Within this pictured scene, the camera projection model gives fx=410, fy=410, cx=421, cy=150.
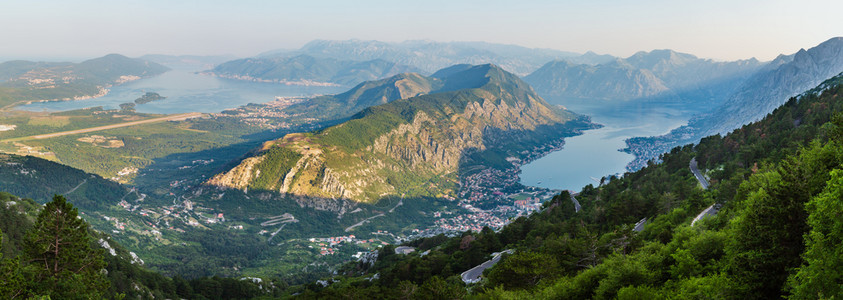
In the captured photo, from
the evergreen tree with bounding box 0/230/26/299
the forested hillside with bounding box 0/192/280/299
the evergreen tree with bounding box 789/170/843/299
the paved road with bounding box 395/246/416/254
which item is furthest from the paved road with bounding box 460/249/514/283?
→ the evergreen tree with bounding box 0/230/26/299

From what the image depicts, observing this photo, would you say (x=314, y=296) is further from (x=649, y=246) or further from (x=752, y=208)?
(x=752, y=208)

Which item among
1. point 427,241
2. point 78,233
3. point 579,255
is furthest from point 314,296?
point 427,241

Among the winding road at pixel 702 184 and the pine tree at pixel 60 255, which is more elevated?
the pine tree at pixel 60 255

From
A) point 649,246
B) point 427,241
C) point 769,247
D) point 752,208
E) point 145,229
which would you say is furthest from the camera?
point 145,229

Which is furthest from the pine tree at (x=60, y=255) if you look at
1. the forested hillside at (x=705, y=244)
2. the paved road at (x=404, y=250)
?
the paved road at (x=404, y=250)

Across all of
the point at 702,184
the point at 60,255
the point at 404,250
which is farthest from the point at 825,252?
the point at 404,250

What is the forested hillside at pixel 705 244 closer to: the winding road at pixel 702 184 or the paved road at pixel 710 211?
the paved road at pixel 710 211
